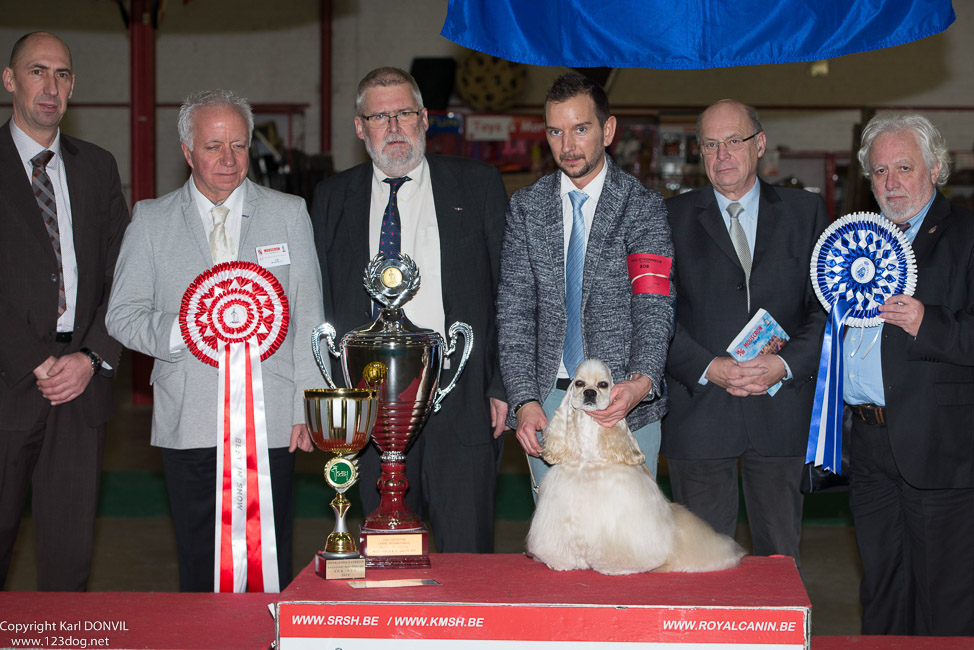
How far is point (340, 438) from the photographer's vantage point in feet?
6.37

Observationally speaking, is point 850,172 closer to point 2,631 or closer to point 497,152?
point 497,152

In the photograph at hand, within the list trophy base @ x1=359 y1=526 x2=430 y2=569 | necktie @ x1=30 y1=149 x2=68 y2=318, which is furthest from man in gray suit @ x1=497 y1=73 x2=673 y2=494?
necktie @ x1=30 y1=149 x2=68 y2=318

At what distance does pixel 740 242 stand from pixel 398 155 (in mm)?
972

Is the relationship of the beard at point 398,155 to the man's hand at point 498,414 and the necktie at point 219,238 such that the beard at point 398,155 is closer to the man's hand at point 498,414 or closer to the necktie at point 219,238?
the necktie at point 219,238

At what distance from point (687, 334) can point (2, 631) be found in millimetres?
1759

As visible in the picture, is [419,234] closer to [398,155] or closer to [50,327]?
[398,155]

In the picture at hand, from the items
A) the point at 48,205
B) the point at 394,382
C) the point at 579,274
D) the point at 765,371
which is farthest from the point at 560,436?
the point at 48,205

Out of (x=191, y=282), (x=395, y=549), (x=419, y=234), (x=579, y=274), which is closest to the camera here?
(x=395, y=549)

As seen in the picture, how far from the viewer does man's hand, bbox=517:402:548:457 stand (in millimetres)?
Result: 2193

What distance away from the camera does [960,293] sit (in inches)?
92.7

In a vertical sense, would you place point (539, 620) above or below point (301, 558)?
above

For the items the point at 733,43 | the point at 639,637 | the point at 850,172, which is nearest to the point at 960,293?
the point at 733,43

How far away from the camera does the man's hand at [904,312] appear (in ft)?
7.50

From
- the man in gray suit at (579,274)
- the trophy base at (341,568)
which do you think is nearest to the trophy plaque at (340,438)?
the trophy base at (341,568)
